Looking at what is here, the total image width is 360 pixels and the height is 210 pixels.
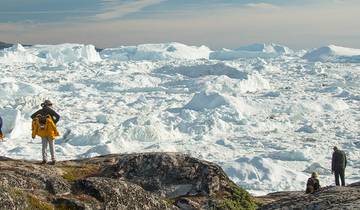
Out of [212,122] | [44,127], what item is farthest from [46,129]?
[212,122]

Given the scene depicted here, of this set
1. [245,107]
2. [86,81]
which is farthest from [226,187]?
[86,81]

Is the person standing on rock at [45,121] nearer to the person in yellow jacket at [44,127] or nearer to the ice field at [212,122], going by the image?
the person in yellow jacket at [44,127]

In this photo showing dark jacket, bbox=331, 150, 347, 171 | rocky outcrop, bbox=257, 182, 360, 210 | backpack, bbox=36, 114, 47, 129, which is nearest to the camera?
rocky outcrop, bbox=257, 182, 360, 210

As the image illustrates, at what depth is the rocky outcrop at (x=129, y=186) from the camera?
22.0ft

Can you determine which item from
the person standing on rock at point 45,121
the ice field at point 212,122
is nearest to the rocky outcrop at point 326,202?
the person standing on rock at point 45,121

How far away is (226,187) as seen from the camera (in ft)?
30.9

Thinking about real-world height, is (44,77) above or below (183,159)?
below

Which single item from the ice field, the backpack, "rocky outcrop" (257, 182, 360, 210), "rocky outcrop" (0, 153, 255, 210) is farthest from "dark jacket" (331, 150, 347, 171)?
the ice field

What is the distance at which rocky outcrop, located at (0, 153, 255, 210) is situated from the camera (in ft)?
22.0

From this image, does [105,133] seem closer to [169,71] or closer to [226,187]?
[226,187]

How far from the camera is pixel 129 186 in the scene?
7.48m

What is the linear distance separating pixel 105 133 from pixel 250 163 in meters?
23.5

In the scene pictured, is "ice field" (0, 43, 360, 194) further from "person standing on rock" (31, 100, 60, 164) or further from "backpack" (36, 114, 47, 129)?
"backpack" (36, 114, 47, 129)

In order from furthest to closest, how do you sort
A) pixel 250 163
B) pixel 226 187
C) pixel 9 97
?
pixel 9 97 < pixel 250 163 < pixel 226 187
